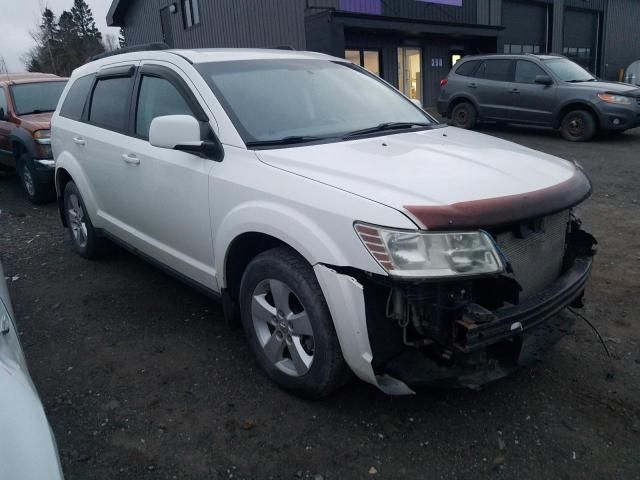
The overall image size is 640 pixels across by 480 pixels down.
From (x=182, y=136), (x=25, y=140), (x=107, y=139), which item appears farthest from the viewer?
(x=25, y=140)

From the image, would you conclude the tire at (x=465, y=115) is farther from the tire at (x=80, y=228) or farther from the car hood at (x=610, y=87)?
the tire at (x=80, y=228)

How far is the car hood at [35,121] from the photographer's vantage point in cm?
741

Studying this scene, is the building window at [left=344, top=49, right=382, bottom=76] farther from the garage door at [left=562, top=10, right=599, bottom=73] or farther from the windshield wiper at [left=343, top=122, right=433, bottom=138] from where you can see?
the windshield wiper at [left=343, top=122, right=433, bottom=138]

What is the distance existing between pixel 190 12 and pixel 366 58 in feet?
24.7

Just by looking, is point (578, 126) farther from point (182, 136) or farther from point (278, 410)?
point (278, 410)

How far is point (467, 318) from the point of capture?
7.70 feet

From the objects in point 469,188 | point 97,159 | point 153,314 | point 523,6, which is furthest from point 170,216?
point 523,6

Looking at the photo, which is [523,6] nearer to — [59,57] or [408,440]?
[408,440]

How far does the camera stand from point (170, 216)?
3.65 metres

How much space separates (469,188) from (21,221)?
250 inches

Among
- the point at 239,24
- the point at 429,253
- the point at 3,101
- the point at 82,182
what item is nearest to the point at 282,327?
the point at 429,253

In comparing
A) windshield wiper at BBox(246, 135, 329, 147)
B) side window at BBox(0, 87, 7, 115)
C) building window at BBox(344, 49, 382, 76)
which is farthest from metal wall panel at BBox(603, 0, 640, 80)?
windshield wiper at BBox(246, 135, 329, 147)

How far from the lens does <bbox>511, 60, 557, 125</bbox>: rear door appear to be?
11312 millimetres

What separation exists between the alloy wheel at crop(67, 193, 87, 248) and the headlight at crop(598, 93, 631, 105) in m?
9.66
